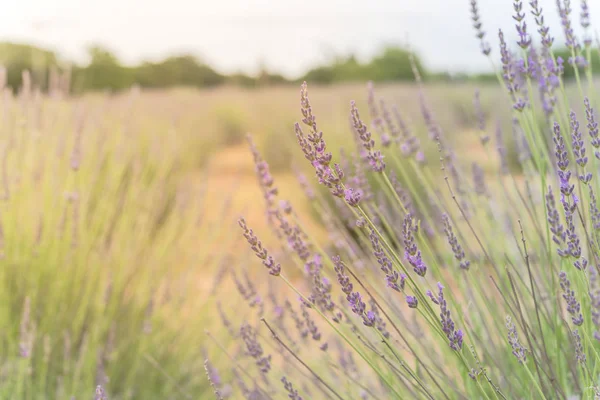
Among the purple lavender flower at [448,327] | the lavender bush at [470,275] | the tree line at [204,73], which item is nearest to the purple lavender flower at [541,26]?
the lavender bush at [470,275]

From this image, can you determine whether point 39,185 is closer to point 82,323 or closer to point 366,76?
point 82,323

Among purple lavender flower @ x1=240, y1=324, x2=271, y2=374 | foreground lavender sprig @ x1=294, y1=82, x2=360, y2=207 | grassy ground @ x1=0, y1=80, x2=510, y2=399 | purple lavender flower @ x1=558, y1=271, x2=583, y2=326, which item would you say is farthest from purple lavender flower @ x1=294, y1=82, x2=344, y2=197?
grassy ground @ x1=0, y1=80, x2=510, y2=399

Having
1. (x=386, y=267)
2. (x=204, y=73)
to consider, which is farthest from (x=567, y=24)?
(x=204, y=73)

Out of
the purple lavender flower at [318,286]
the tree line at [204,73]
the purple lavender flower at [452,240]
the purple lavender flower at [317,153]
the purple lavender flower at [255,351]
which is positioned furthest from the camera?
the tree line at [204,73]

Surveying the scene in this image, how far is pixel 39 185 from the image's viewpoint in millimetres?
2383

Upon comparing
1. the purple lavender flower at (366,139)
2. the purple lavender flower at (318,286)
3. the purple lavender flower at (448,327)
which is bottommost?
the purple lavender flower at (318,286)

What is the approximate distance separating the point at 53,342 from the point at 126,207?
0.76m

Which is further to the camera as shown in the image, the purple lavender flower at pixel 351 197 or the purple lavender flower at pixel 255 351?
the purple lavender flower at pixel 255 351

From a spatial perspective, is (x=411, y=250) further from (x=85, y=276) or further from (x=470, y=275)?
(x=85, y=276)

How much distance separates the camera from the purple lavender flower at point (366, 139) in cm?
83

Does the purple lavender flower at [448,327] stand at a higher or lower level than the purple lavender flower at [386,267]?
lower

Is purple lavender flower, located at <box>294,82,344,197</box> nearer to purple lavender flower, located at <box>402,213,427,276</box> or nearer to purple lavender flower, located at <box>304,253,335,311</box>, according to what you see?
purple lavender flower, located at <box>402,213,427,276</box>

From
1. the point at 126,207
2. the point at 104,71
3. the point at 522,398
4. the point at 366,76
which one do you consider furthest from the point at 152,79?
the point at 522,398

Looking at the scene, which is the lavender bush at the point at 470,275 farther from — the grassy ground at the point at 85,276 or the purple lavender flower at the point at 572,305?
the grassy ground at the point at 85,276
